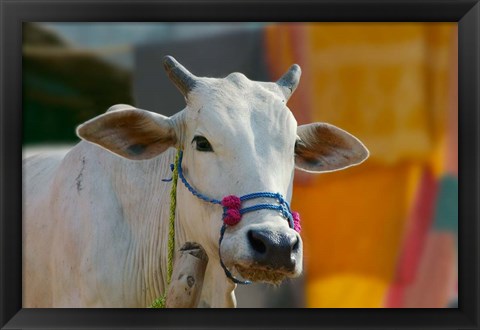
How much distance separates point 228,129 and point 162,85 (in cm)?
263

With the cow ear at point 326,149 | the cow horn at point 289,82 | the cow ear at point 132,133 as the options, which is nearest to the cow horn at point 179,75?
the cow ear at point 132,133

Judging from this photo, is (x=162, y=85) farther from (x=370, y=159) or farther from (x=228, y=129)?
(x=228, y=129)

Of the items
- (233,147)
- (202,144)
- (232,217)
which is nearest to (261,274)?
(232,217)

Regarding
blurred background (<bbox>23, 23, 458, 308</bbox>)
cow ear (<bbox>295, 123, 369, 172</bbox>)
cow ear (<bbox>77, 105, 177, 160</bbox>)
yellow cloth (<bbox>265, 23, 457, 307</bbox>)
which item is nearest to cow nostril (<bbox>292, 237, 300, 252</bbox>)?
cow ear (<bbox>295, 123, 369, 172</bbox>)

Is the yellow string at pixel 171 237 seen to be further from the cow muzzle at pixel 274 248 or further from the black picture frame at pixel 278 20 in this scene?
the cow muzzle at pixel 274 248

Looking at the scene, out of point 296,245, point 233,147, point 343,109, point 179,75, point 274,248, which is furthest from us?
point 343,109

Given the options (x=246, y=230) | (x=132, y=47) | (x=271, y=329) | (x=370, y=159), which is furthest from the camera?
(x=370, y=159)

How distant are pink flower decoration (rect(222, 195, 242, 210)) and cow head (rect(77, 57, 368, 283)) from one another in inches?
1.5

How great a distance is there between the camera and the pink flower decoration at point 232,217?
12.8ft

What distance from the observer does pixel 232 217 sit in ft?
12.8

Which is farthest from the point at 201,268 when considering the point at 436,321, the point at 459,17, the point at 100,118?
the point at 459,17

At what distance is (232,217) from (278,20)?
6.00 feet

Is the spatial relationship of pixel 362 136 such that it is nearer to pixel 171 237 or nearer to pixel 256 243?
pixel 171 237

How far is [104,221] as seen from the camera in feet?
15.3
